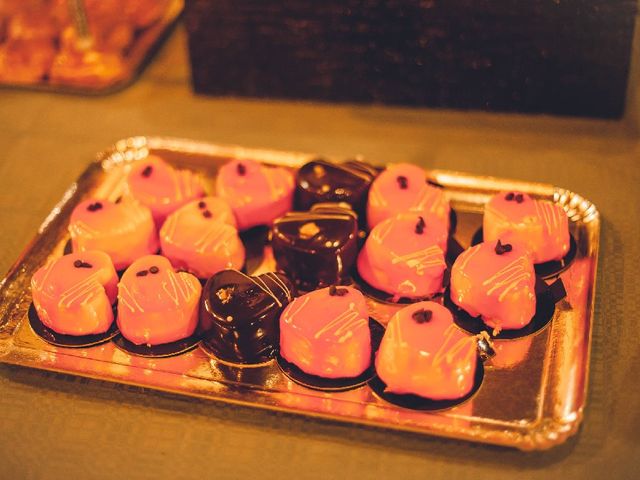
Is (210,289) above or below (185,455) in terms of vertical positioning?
above

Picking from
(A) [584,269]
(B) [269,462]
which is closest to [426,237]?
(A) [584,269]

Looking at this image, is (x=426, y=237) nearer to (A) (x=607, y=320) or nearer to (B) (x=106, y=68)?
(A) (x=607, y=320)

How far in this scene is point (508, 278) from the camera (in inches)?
55.1

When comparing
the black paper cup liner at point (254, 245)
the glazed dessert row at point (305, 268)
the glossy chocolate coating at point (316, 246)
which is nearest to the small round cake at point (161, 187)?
the glazed dessert row at point (305, 268)

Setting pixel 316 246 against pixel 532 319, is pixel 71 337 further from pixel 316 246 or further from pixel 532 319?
pixel 532 319

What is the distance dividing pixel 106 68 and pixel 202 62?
277mm

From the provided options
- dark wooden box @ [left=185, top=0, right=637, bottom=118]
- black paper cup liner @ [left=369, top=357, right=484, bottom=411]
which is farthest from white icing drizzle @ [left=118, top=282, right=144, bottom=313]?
dark wooden box @ [left=185, top=0, right=637, bottom=118]

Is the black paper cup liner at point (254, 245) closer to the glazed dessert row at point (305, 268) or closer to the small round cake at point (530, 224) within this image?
the glazed dessert row at point (305, 268)

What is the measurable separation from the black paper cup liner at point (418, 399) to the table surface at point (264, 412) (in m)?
0.05

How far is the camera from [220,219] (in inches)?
62.5

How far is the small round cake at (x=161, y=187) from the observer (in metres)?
1.67

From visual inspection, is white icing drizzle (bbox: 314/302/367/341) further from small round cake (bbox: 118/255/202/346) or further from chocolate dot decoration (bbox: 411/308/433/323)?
small round cake (bbox: 118/255/202/346)

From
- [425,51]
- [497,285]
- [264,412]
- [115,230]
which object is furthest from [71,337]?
[425,51]

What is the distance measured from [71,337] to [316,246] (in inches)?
16.9
